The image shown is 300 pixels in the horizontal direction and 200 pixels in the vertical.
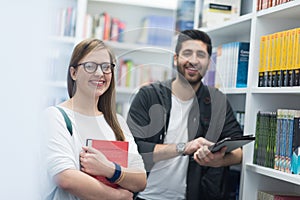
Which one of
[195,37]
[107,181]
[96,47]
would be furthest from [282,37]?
[107,181]

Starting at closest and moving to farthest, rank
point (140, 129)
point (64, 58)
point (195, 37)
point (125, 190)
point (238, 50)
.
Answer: point (125, 190), point (140, 129), point (195, 37), point (238, 50), point (64, 58)

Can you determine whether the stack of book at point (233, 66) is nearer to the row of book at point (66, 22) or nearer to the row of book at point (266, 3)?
the row of book at point (266, 3)

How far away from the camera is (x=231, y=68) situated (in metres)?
2.96

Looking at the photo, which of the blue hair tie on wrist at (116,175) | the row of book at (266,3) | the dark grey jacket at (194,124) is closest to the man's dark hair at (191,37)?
the dark grey jacket at (194,124)

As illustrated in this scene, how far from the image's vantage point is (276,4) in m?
2.55

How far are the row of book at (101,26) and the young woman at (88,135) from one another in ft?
7.77

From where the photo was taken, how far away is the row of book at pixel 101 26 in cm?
470

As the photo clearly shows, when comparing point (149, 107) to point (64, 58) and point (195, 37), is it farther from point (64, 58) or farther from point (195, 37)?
point (64, 58)

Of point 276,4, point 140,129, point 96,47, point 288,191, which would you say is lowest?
point 288,191

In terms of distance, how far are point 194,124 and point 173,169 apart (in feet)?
0.75

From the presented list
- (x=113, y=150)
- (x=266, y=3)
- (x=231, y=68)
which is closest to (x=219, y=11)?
(x=231, y=68)

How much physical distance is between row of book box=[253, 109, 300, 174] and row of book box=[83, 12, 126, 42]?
2.27 metres

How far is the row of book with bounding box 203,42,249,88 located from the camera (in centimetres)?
279

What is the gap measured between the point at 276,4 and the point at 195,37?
1.25 ft
